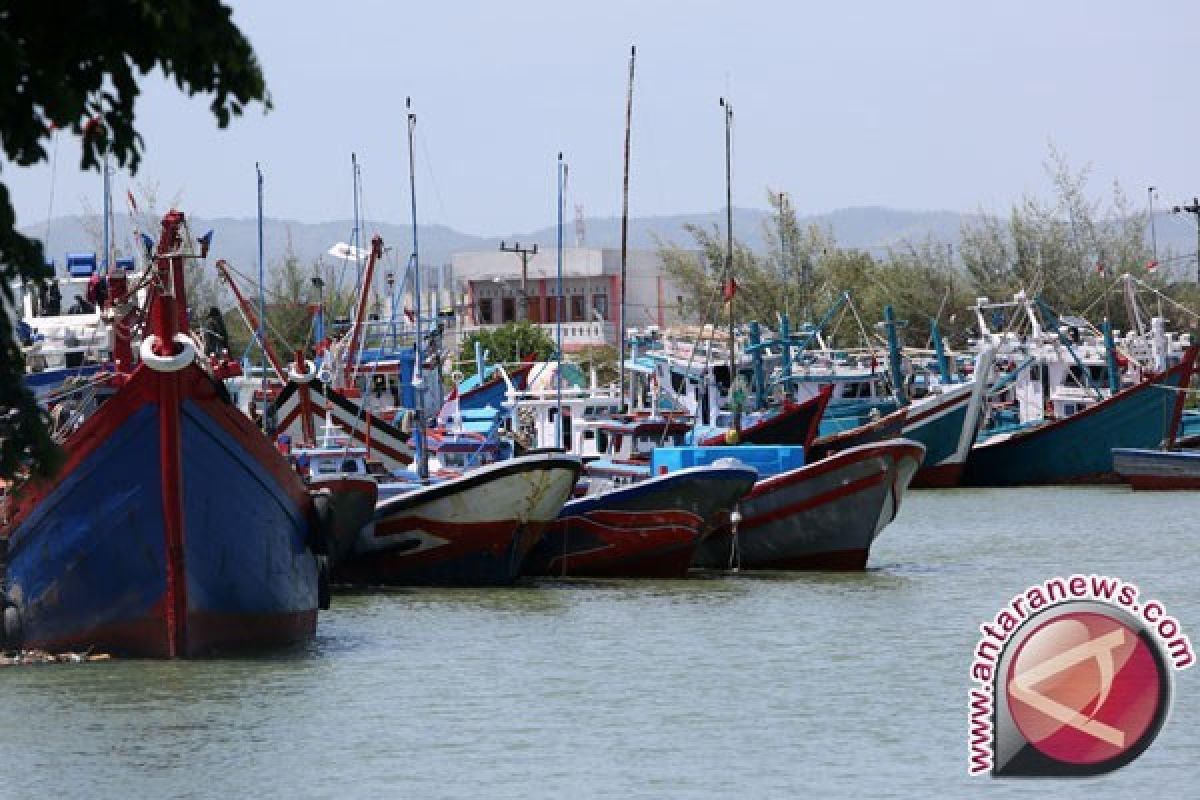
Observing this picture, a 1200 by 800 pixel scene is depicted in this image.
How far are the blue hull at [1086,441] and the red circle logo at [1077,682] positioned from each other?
3985 cm

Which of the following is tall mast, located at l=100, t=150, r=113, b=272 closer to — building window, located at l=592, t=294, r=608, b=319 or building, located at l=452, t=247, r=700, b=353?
building, located at l=452, t=247, r=700, b=353

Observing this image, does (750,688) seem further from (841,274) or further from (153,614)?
(841,274)

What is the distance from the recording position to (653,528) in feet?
104

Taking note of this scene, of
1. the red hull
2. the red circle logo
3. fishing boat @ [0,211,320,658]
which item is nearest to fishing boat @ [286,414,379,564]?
fishing boat @ [0,211,320,658]

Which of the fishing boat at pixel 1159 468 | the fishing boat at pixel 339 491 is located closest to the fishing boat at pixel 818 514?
the fishing boat at pixel 339 491

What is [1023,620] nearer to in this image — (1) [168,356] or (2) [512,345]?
(1) [168,356]

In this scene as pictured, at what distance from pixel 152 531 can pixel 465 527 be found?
27.9 feet

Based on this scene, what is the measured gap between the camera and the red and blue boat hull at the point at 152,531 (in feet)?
72.9

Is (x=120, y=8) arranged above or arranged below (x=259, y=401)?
above

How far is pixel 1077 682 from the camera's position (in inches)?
617

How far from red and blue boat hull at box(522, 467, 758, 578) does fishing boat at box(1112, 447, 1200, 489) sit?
23.2 m

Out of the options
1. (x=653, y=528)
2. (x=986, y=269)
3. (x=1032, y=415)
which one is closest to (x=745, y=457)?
(x=653, y=528)

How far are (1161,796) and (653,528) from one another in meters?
15.7

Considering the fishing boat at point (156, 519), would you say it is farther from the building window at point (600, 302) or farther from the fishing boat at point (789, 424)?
the building window at point (600, 302)
